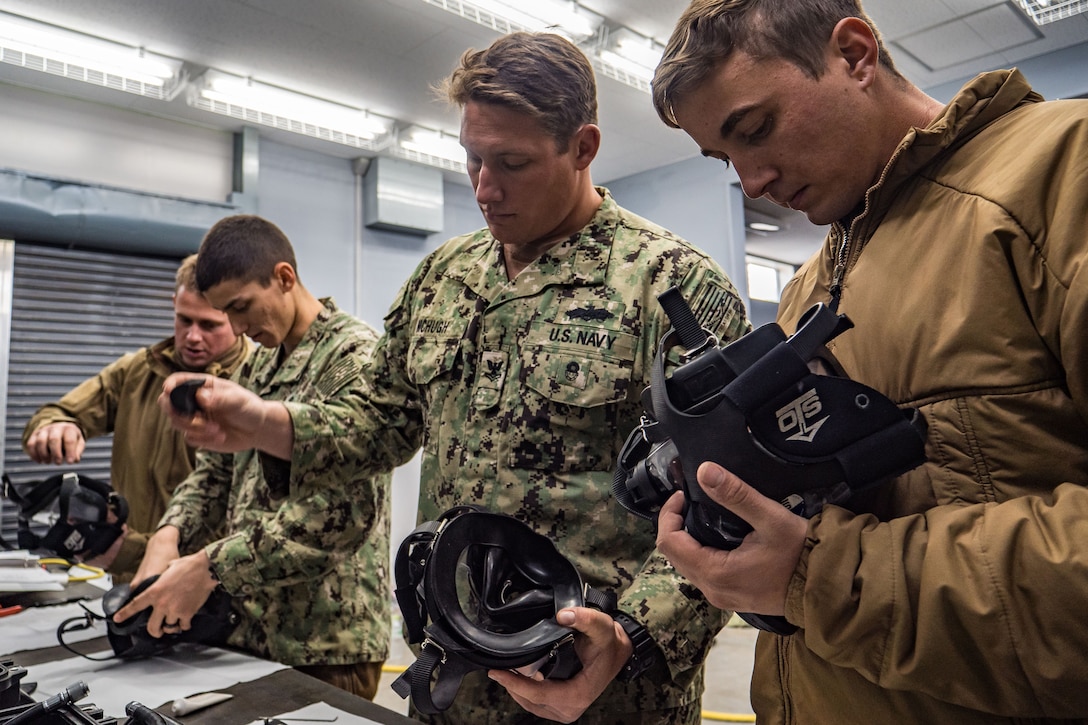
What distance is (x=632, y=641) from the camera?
105 cm

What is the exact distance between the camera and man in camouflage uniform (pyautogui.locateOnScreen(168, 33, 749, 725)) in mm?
1222

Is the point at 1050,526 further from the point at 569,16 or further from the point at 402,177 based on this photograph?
the point at 402,177

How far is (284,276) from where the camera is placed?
2.21 m

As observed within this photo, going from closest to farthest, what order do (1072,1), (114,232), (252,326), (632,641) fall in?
1. (632,641)
2. (252,326)
3. (1072,1)
4. (114,232)

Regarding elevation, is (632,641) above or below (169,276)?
below

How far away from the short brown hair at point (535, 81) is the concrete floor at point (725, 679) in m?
2.72

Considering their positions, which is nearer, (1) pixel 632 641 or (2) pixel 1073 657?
(2) pixel 1073 657

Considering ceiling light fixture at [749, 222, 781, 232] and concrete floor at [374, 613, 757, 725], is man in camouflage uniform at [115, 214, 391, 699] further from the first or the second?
ceiling light fixture at [749, 222, 781, 232]

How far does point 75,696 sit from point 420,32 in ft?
11.8

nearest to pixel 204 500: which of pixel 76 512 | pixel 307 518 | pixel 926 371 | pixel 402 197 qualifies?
pixel 76 512

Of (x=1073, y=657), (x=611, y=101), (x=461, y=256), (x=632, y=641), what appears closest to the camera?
(x=1073, y=657)

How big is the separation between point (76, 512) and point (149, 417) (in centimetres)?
103

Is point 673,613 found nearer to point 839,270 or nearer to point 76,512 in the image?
point 839,270

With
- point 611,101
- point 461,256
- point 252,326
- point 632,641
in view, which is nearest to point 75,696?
point 632,641
